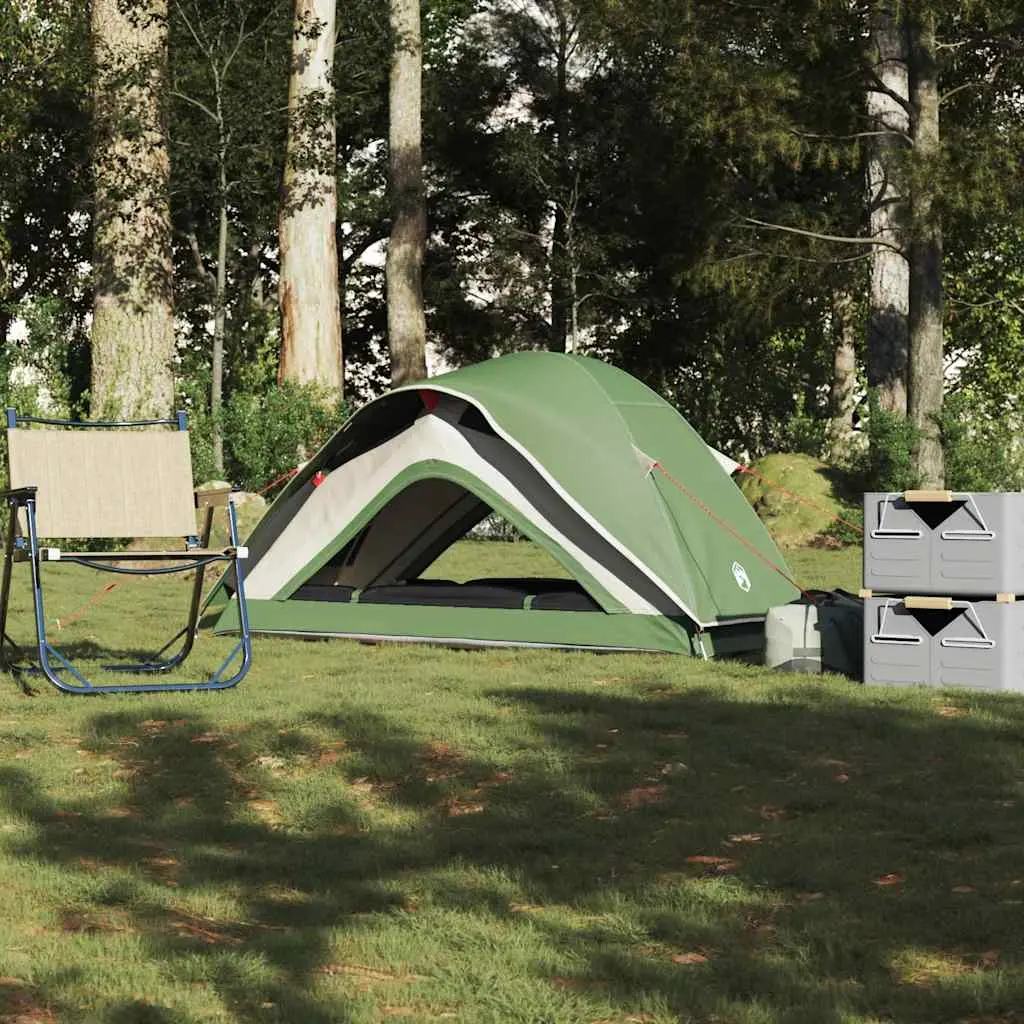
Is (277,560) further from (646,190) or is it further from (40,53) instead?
(646,190)

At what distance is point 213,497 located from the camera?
802 cm

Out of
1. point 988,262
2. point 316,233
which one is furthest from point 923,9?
point 988,262

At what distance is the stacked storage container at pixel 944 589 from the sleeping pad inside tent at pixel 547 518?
1161 millimetres

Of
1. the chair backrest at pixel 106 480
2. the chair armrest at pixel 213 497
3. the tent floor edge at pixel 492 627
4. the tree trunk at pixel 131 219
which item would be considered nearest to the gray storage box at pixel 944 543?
the tent floor edge at pixel 492 627

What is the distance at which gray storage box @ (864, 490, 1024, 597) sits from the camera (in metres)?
7.07

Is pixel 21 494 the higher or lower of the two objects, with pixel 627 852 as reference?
higher

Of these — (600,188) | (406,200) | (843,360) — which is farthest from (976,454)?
(600,188)

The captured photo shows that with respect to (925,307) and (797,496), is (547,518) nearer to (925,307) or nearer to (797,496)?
(797,496)

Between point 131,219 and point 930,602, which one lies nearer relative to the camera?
point 930,602

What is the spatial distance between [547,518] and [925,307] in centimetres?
1159

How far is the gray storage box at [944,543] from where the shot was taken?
7070 mm

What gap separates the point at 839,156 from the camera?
19484 mm

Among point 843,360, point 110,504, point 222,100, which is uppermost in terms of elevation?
point 222,100

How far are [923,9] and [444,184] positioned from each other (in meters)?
12.6
